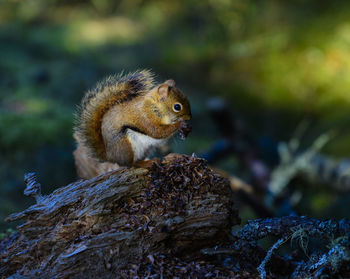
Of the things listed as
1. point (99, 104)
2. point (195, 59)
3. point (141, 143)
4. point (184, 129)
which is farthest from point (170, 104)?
point (195, 59)

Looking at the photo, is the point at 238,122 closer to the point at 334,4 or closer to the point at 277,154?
the point at 277,154

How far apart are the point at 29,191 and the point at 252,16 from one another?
731cm

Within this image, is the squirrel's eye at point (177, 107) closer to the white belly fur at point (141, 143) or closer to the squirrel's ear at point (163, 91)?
the squirrel's ear at point (163, 91)

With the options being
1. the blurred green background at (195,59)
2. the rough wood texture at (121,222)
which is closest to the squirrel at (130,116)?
the rough wood texture at (121,222)

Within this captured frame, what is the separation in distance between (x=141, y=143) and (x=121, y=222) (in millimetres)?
732

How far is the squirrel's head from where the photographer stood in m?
2.74

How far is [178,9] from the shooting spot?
34.0ft

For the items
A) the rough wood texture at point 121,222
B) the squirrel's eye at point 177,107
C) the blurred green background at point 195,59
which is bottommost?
the rough wood texture at point 121,222

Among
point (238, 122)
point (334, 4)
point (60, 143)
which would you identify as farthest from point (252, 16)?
point (60, 143)

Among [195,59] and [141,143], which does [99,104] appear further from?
[195,59]

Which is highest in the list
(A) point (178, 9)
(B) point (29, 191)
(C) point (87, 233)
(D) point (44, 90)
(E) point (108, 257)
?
(A) point (178, 9)

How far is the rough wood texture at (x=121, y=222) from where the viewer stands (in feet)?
6.98

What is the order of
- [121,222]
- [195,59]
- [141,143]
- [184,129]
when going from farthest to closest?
[195,59]
[141,143]
[184,129]
[121,222]

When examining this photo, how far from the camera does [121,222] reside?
7.39 ft
